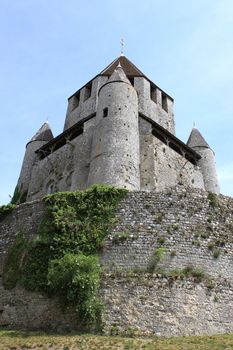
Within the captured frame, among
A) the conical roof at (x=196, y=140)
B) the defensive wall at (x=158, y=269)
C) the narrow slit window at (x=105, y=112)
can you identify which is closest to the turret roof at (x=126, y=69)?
the conical roof at (x=196, y=140)

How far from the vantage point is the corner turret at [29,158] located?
2680 centimetres

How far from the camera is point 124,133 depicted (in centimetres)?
2133

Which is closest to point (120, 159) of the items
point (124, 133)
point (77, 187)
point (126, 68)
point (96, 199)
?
point (124, 133)

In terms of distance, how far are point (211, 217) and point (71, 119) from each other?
59.6 feet

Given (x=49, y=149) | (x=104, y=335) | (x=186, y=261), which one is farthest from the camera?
(x=49, y=149)

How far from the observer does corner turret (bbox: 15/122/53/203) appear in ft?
87.9

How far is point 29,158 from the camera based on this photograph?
94.0ft

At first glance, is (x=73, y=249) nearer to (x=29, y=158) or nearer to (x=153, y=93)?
(x=29, y=158)

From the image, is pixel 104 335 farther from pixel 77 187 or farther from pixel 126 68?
pixel 126 68

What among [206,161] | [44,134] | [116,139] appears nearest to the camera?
[116,139]

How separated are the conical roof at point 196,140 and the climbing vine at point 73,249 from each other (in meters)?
15.5

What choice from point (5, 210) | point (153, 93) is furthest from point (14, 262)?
point (153, 93)

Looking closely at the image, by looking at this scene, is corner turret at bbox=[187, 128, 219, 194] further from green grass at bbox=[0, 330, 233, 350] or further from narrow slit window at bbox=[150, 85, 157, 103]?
green grass at bbox=[0, 330, 233, 350]

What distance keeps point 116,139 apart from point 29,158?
9.79 meters
